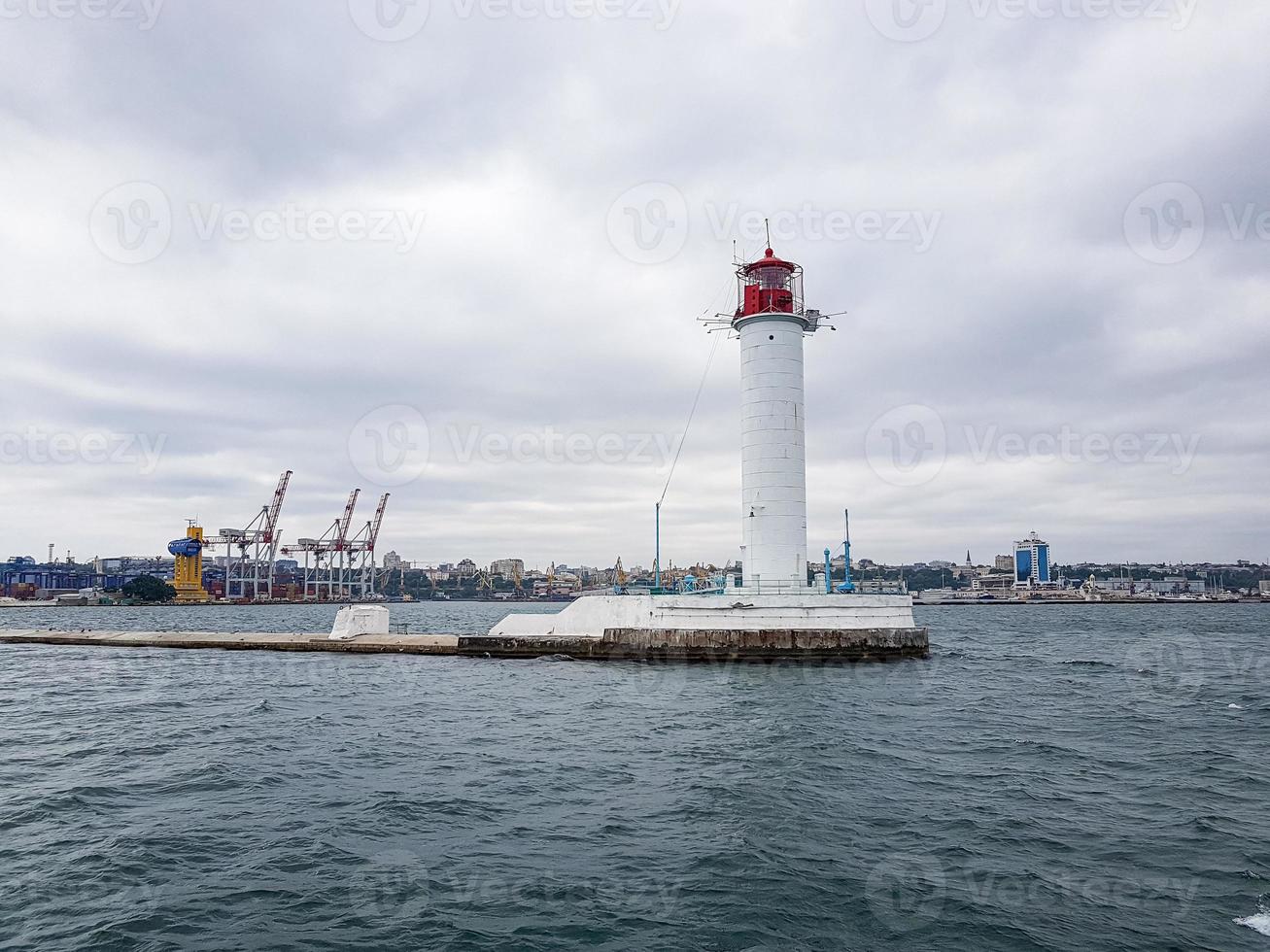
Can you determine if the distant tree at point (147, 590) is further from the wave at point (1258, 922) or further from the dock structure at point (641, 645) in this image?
the wave at point (1258, 922)

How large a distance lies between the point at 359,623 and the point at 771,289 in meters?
25.7

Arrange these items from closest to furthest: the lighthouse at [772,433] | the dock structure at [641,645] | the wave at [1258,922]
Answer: the wave at [1258,922]
the dock structure at [641,645]
the lighthouse at [772,433]

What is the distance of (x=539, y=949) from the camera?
768cm

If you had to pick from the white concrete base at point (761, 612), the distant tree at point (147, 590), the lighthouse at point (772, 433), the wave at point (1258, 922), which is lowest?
the distant tree at point (147, 590)

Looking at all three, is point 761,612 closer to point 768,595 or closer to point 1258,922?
point 768,595

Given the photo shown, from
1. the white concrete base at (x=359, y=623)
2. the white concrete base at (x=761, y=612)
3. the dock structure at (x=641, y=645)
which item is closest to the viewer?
the dock structure at (x=641, y=645)

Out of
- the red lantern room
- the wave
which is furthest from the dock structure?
the wave

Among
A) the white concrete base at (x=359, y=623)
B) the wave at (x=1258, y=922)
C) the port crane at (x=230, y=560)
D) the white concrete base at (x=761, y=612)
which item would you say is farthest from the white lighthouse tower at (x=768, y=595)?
the port crane at (x=230, y=560)

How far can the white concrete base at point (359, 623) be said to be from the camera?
39.2m

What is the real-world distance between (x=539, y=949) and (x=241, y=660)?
107ft

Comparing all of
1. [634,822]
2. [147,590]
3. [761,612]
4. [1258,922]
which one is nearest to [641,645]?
[761,612]

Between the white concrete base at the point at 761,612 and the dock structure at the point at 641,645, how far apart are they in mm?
315

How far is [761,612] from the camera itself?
1233 inches

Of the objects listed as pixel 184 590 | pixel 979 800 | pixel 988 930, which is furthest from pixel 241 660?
pixel 184 590
